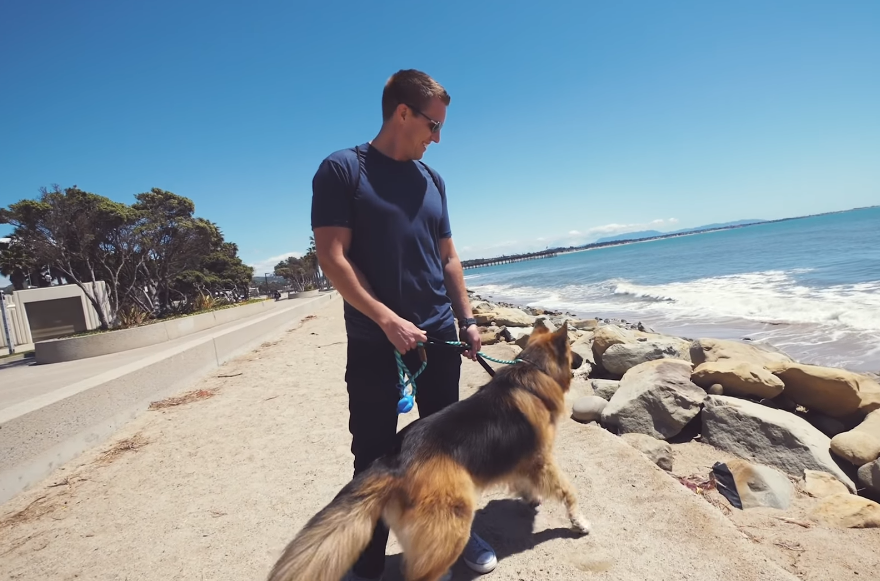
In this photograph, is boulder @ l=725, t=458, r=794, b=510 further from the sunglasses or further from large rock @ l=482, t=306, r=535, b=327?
large rock @ l=482, t=306, r=535, b=327

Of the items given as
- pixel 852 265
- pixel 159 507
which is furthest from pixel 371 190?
pixel 852 265

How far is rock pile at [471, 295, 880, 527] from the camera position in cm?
324

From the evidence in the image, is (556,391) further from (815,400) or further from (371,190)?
(815,400)

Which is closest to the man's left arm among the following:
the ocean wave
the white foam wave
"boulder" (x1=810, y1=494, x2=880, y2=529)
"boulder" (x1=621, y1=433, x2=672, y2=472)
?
"boulder" (x1=621, y1=433, x2=672, y2=472)

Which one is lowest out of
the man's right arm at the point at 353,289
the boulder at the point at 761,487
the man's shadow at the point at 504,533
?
the boulder at the point at 761,487

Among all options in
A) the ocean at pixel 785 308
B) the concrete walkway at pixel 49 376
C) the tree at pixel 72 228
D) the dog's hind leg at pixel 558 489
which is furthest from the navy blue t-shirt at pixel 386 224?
the tree at pixel 72 228

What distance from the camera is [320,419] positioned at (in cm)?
525

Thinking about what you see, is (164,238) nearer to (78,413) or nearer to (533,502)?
(78,413)

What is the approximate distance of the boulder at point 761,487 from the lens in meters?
3.08

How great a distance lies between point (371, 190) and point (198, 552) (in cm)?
267

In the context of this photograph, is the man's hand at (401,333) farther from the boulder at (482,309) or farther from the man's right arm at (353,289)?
the boulder at (482,309)

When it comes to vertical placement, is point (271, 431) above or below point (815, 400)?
above

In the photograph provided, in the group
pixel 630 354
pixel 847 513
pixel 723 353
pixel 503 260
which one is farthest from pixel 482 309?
pixel 503 260

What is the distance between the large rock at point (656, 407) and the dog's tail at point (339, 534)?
325 centimetres
